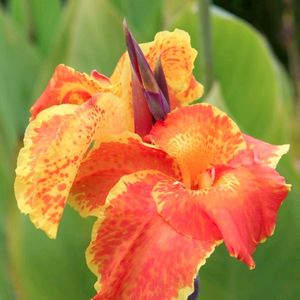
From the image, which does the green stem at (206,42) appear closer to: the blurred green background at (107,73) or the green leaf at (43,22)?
the blurred green background at (107,73)

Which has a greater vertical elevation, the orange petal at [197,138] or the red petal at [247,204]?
the orange petal at [197,138]

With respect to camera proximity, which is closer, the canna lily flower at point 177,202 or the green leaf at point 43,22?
the canna lily flower at point 177,202

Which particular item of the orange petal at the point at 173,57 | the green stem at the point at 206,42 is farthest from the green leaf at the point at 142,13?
the orange petal at the point at 173,57

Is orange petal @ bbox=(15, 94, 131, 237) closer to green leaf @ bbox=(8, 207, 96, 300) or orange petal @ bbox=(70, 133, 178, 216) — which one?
orange petal @ bbox=(70, 133, 178, 216)

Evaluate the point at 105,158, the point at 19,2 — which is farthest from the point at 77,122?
the point at 19,2

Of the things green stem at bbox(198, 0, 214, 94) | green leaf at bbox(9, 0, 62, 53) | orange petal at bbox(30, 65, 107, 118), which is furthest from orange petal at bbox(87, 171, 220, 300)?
green leaf at bbox(9, 0, 62, 53)

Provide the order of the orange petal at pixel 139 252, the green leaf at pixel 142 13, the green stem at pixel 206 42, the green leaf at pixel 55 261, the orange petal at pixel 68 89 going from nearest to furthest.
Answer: the orange petal at pixel 139 252 < the orange petal at pixel 68 89 < the green leaf at pixel 55 261 < the green stem at pixel 206 42 < the green leaf at pixel 142 13

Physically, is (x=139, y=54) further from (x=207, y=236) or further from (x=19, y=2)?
(x=19, y=2)

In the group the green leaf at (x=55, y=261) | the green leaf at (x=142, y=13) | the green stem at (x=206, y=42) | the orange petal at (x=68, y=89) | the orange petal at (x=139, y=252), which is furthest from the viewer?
the green leaf at (x=142, y=13)
